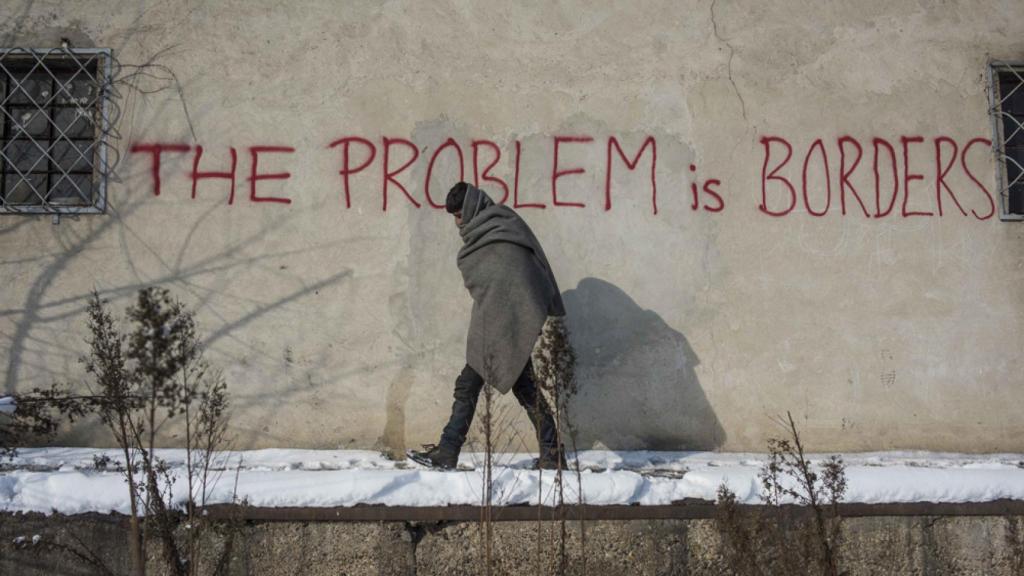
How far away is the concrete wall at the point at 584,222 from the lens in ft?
16.7

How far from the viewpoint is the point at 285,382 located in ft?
16.7

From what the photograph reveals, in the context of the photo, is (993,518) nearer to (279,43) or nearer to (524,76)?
(524,76)

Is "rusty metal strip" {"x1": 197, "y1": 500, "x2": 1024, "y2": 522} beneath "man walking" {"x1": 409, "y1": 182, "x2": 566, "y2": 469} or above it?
beneath

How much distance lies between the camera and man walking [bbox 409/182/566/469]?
4.26 meters

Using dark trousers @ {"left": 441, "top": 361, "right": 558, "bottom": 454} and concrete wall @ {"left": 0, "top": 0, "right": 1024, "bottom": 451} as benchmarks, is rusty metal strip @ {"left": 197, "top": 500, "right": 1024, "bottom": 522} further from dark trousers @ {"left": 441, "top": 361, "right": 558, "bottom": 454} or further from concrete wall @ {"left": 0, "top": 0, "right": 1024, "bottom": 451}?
concrete wall @ {"left": 0, "top": 0, "right": 1024, "bottom": 451}

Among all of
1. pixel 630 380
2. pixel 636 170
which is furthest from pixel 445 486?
pixel 636 170

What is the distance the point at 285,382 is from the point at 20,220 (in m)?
1.73

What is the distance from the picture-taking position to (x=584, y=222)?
5.20m

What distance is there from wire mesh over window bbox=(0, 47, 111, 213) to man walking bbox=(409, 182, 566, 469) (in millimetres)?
2261

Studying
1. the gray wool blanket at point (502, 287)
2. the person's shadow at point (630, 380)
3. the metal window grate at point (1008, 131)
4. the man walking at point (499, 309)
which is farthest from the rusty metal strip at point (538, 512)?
the metal window grate at point (1008, 131)

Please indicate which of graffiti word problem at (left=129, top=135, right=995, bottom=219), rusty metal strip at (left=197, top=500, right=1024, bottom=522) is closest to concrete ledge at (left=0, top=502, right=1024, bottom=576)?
rusty metal strip at (left=197, top=500, right=1024, bottom=522)

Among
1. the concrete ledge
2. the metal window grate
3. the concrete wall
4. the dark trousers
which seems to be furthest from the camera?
the metal window grate

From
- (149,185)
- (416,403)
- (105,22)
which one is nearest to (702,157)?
(416,403)

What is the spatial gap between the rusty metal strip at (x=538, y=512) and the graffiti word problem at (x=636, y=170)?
1.96 m
